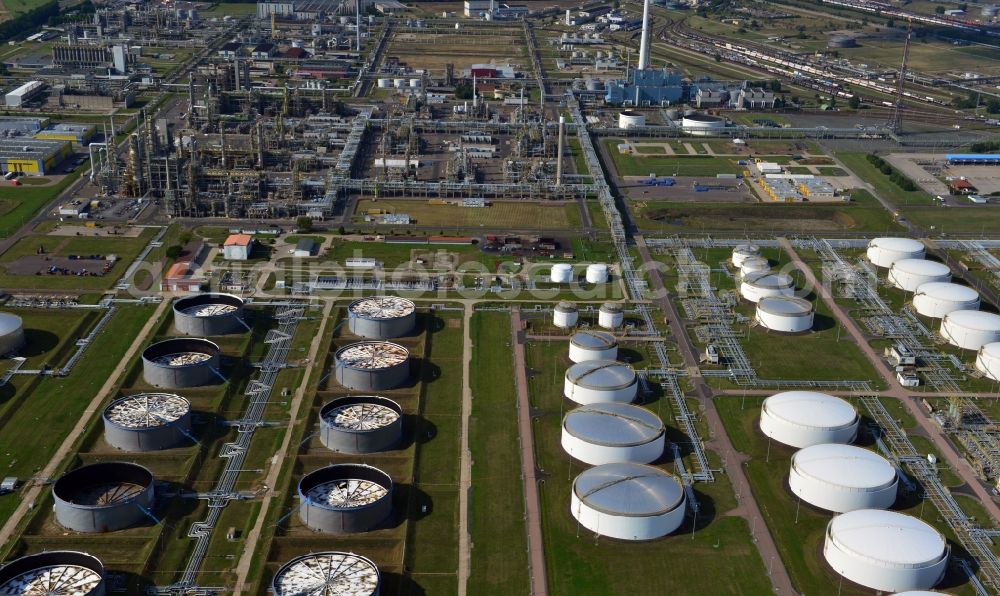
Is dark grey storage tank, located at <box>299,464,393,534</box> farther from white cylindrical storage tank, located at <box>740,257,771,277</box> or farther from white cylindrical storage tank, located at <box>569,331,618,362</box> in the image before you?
white cylindrical storage tank, located at <box>740,257,771,277</box>

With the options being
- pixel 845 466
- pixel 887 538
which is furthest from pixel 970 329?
pixel 887 538

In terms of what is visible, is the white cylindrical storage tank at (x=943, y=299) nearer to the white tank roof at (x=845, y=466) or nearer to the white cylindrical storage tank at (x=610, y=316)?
the white cylindrical storage tank at (x=610, y=316)

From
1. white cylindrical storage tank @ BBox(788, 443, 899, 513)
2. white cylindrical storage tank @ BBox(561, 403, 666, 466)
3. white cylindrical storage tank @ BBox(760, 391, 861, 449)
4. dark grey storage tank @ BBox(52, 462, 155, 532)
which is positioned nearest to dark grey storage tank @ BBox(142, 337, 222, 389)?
dark grey storage tank @ BBox(52, 462, 155, 532)

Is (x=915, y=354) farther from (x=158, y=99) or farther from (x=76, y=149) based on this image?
(x=158, y=99)

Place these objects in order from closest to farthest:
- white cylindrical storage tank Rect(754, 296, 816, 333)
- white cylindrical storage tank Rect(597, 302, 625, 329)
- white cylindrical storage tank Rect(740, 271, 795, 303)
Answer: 1. white cylindrical storage tank Rect(597, 302, 625, 329)
2. white cylindrical storage tank Rect(754, 296, 816, 333)
3. white cylindrical storage tank Rect(740, 271, 795, 303)

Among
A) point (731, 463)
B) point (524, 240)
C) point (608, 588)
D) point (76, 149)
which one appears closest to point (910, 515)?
point (731, 463)

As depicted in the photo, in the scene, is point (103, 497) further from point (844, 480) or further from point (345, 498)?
point (844, 480)
